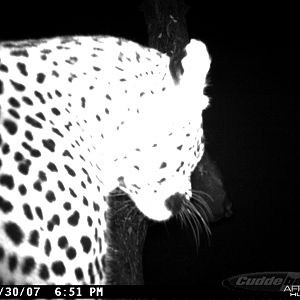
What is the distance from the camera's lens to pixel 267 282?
3.34 ft

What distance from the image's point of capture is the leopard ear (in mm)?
815

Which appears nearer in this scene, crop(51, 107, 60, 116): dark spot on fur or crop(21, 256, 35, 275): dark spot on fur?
crop(21, 256, 35, 275): dark spot on fur

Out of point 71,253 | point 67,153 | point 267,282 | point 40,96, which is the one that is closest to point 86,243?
point 71,253

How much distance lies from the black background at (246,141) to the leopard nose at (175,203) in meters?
0.10

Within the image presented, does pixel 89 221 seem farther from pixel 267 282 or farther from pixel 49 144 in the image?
pixel 267 282

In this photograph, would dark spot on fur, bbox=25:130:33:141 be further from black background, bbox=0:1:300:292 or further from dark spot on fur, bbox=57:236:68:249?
black background, bbox=0:1:300:292

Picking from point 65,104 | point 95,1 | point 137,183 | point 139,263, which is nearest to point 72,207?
point 65,104

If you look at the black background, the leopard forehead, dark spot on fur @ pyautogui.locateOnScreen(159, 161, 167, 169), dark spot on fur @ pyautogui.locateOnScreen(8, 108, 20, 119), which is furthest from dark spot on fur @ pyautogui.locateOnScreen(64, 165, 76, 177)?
the black background

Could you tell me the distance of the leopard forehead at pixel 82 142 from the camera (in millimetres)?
537

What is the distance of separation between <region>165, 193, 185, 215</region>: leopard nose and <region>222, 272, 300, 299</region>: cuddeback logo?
9.8 inches

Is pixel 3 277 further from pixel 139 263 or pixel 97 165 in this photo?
pixel 139 263

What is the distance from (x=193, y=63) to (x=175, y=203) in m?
0.39

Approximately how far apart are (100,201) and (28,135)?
0.17 meters

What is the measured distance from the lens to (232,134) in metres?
1.12
